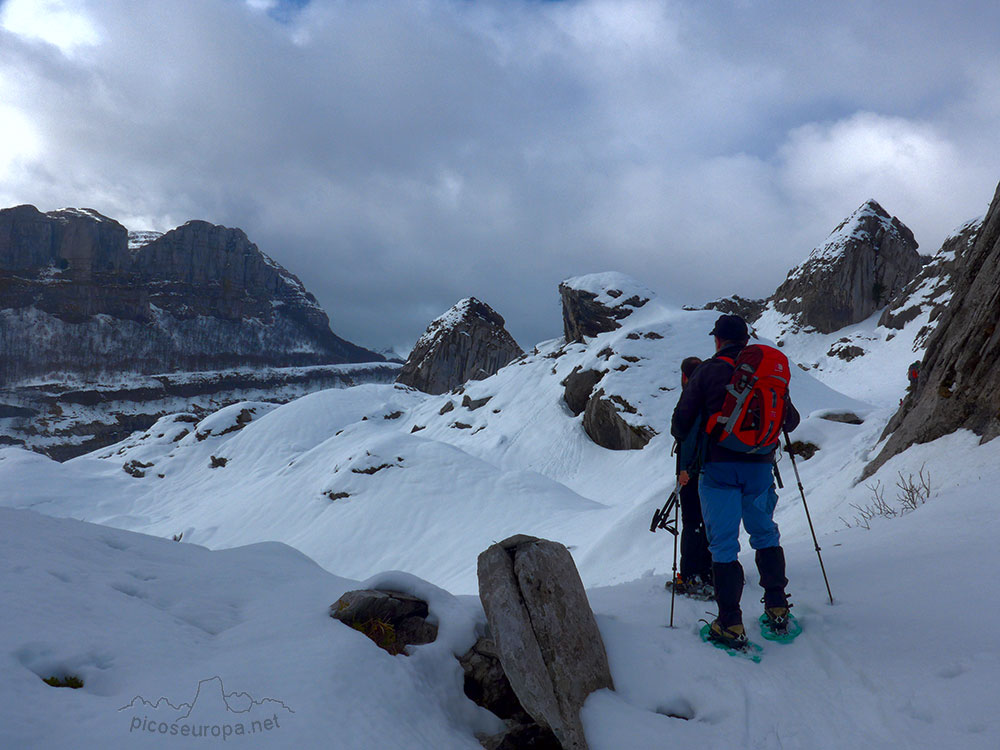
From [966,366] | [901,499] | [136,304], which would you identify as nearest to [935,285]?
[966,366]

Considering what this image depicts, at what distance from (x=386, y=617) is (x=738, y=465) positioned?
2698 mm

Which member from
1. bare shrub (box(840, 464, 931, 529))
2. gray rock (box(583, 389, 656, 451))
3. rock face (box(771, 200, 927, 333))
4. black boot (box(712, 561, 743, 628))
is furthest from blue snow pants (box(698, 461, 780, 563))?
rock face (box(771, 200, 927, 333))

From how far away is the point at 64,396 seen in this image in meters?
89.6

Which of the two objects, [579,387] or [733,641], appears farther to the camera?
[579,387]

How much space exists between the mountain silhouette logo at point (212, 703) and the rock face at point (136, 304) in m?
133

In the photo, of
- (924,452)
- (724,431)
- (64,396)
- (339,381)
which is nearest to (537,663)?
(724,431)

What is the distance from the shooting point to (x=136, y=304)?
125 m

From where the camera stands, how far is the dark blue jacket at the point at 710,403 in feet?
11.8

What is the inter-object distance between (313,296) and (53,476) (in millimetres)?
159804

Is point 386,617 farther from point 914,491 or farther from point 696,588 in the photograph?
point 914,491

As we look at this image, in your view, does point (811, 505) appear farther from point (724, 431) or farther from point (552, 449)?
point (552, 449)

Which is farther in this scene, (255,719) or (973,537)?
(973,537)

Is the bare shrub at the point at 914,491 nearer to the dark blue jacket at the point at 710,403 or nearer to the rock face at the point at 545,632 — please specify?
the dark blue jacket at the point at 710,403

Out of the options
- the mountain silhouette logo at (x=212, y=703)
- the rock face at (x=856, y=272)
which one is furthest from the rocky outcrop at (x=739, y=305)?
the mountain silhouette logo at (x=212, y=703)
